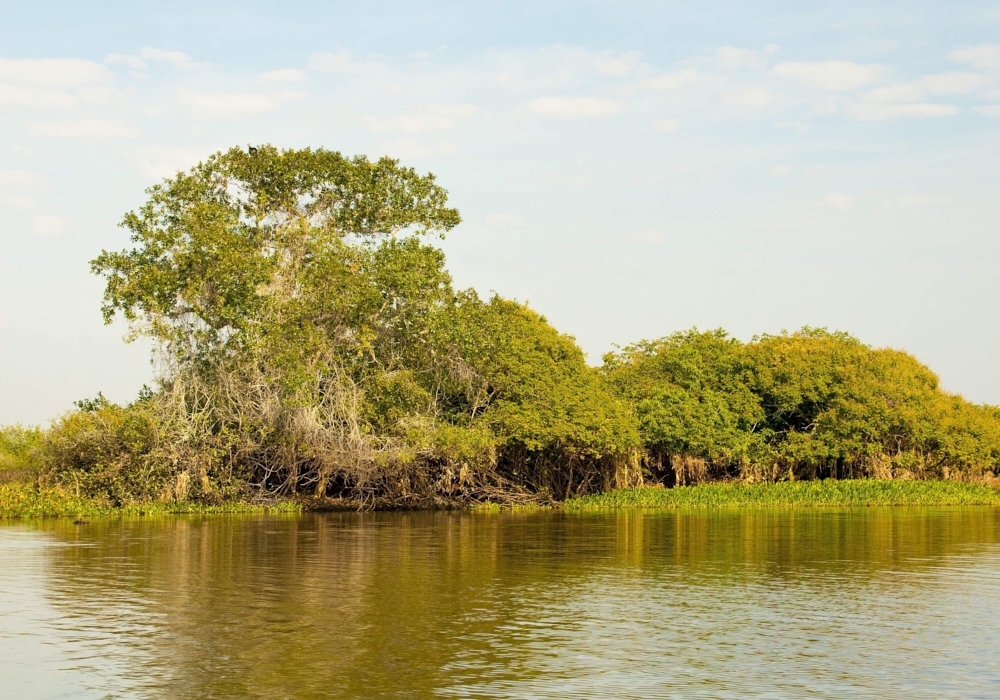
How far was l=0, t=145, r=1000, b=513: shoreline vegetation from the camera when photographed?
3225cm

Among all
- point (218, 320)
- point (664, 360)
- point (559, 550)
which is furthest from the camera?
point (664, 360)

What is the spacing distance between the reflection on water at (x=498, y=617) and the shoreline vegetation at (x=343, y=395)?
29.9ft

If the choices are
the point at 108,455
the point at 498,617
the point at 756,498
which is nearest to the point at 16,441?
the point at 108,455

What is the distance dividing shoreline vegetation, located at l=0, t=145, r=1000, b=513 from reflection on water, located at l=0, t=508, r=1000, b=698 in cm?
910

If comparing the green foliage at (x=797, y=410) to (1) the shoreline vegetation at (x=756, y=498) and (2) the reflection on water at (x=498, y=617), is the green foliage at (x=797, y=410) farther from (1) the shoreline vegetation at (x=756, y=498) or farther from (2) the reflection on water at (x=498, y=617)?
(2) the reflection on water at (x=498, y=617)

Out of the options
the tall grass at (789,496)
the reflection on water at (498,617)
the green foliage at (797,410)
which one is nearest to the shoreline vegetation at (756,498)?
the tall grass at (789,496)

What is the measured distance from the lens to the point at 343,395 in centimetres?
3375

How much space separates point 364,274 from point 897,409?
78.4 feet

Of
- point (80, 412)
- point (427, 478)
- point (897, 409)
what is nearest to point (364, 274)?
point (427, 478)

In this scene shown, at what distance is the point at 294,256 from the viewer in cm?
3425

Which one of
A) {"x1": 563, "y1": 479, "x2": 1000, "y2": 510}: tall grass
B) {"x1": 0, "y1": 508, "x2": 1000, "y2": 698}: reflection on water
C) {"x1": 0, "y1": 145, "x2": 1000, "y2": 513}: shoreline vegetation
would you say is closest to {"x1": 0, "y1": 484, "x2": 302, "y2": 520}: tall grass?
{"x1": 0, "y1": 145, "x2": 1000, "y2": 513}: shoreline vegetation

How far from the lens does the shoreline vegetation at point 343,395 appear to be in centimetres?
3225

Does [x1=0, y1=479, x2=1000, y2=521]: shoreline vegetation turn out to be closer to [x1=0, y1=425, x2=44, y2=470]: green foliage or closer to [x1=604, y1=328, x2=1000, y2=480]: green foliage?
[x1=604, y1=328, x2=1000, y2=480]: green foliage

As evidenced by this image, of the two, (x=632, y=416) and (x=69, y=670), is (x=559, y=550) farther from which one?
(x=632, y=416)
